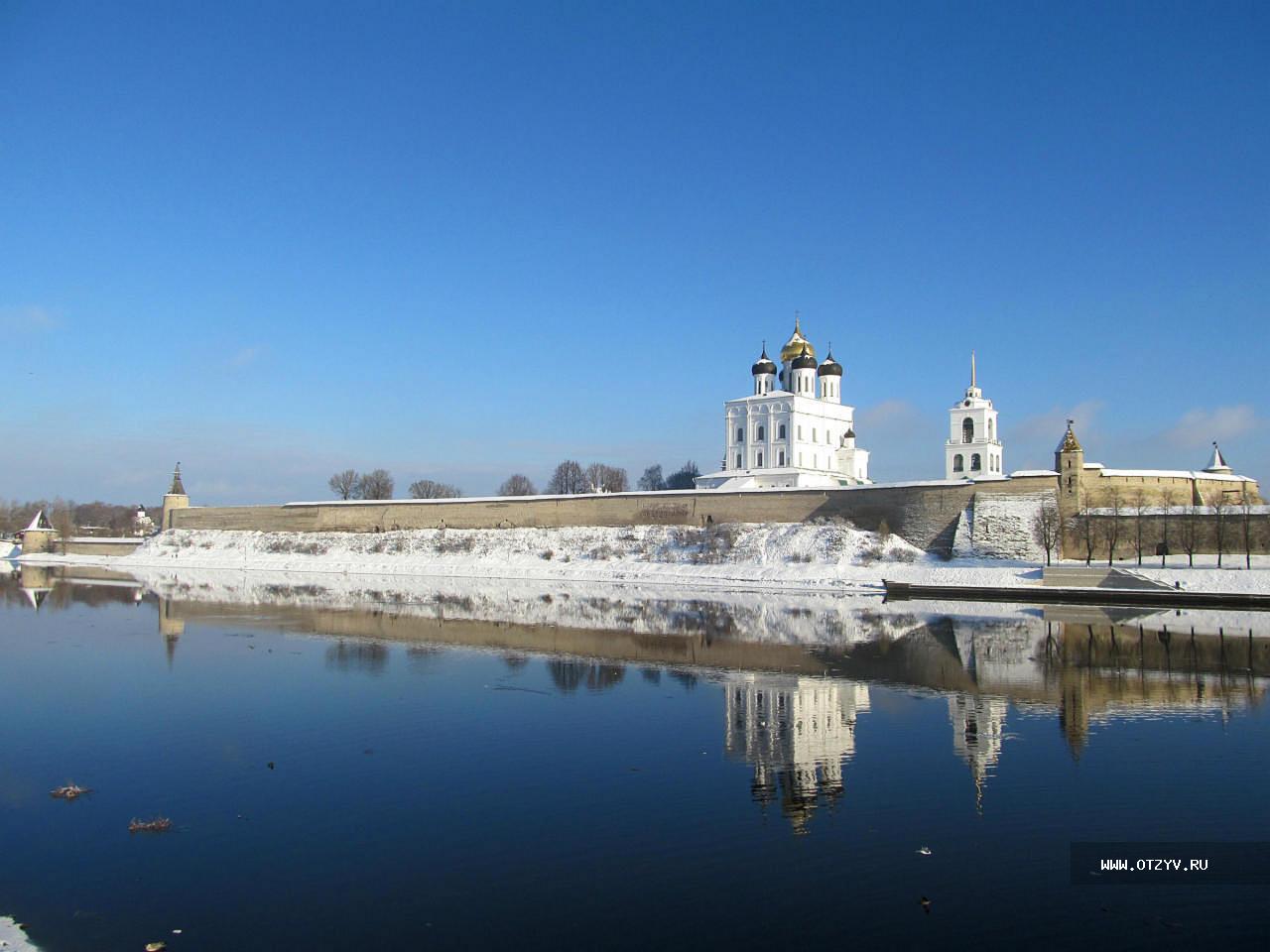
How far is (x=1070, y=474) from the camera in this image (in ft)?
83.1

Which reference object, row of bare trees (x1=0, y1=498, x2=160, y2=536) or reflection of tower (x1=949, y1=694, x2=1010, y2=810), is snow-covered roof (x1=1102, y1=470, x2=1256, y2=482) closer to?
reflection of tower (x1=949, y1=694, x2=1010, y2=810)

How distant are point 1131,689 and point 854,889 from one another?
22.3 ft

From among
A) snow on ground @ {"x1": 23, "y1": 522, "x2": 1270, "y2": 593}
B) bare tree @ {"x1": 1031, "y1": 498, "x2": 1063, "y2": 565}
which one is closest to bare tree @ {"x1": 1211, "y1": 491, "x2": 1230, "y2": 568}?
snow on ground @ {"x1": 23, "y1": 522, "x2": 1270, "y2": 593}

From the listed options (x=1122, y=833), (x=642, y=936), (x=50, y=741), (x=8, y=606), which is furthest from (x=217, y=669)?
(x=8, y=606)

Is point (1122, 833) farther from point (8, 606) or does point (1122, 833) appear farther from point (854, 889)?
point (8, 606)

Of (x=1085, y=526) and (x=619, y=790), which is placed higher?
(x=1085, y=526)

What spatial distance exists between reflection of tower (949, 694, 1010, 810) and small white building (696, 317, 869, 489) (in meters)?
24.9

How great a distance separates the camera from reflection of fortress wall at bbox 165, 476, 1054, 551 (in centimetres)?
2688

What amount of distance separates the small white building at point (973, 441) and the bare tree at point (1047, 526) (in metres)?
10.3

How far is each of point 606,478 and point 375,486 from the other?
12.6 m

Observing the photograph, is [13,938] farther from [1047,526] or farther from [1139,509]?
[1139,509]

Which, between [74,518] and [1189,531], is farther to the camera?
[74,518]

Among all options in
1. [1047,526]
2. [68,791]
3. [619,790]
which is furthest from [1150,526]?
[68,791]

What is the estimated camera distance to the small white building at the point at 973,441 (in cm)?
3512
